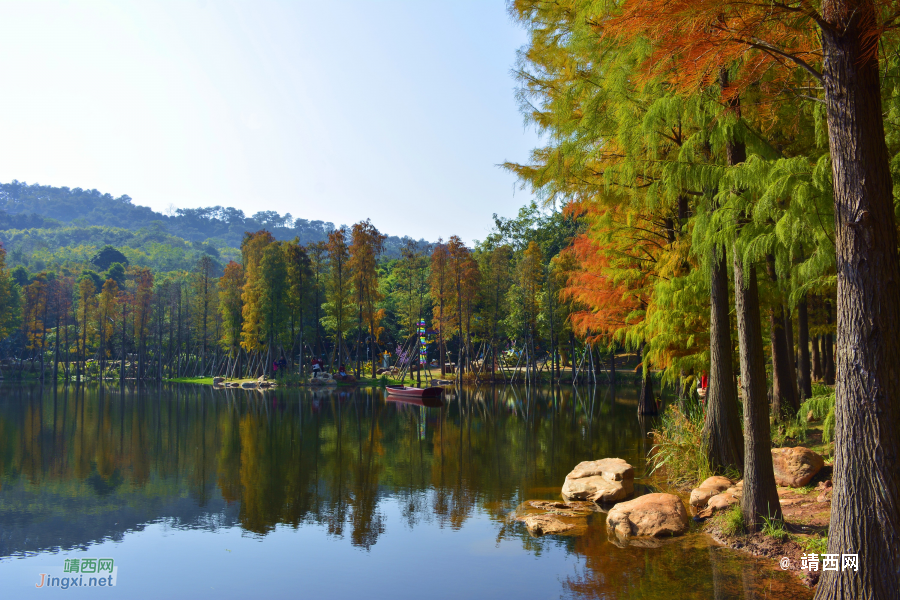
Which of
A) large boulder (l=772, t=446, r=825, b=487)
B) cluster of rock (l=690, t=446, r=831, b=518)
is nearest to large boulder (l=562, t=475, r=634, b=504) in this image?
cluster of rock (l=690, t=446, r=831, b=518)

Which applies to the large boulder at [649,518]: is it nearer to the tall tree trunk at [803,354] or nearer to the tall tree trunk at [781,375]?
the tall tree trunk at [781,375]

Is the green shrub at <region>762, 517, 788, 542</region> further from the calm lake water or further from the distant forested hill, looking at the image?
the distant forested hill

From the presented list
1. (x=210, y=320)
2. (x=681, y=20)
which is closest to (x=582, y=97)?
(x=681, y=20)

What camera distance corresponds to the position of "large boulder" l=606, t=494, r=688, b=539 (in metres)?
8.38

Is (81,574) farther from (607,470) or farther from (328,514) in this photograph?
(607,470)

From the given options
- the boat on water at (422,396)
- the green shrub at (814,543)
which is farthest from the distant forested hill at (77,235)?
the green shrub at (814,543)

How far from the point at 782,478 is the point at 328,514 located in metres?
7.48

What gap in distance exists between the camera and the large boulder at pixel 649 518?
8383mm

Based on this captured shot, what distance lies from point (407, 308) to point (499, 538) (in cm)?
4142

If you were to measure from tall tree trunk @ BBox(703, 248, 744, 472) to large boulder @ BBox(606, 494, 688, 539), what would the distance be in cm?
206

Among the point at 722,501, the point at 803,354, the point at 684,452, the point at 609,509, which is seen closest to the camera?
the point at 722,501

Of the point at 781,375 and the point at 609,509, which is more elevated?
the point at 781,375

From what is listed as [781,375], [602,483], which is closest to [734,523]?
[602,483]

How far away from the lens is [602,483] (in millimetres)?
10789
